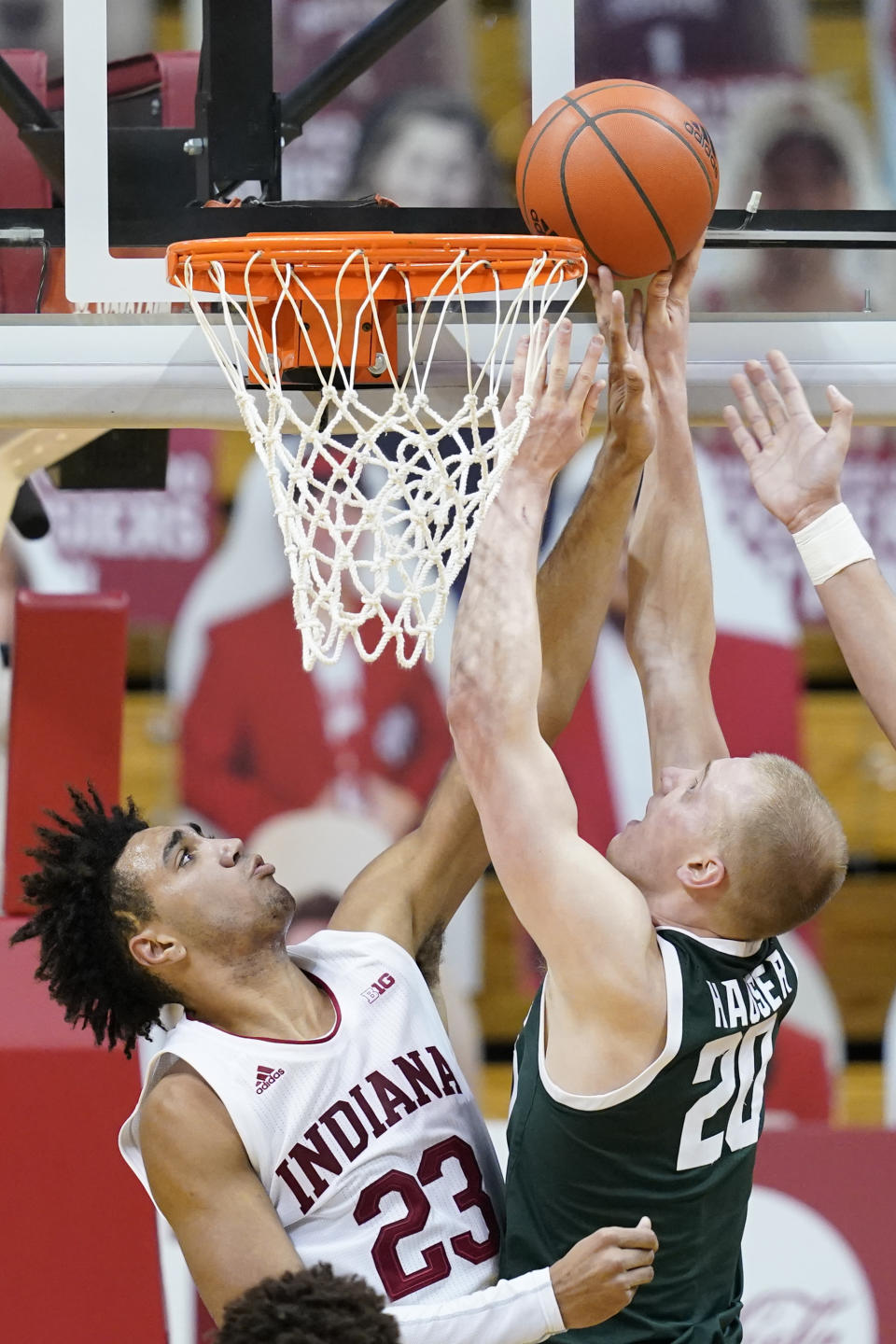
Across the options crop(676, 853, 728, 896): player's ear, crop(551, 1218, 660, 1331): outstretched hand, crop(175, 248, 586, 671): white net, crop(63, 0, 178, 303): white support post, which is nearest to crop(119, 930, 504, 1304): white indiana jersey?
crop(551, 1218, 660, 1331): outstretched hand

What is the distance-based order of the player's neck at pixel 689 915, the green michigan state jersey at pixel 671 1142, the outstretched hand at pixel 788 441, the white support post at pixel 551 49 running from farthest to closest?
the white support post at pixel 551 49, the outstretched hand at pixel 788 441, the player's neck at pixel 689 915, the green michigan state jersey at pixel 671 1142

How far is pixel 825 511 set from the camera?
258 cm

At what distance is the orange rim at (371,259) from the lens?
87.1 inches

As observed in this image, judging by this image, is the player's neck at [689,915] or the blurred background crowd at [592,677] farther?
the blurred background crowd at [592,677]

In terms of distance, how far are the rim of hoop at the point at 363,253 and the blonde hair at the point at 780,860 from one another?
2.90 feet

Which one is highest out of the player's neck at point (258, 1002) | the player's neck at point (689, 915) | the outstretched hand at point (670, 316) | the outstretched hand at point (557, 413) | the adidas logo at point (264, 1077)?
the outstretched hand at point (670, 316)

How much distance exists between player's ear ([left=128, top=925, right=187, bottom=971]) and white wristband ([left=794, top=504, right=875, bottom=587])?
4.09 feet

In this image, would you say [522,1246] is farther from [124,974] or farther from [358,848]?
[358,848]

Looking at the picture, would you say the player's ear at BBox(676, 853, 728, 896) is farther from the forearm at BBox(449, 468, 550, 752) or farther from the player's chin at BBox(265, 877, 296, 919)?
the player's chin at BBox(265, 877, 296, 919)

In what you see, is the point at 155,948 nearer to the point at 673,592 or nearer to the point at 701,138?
the point at 673,592

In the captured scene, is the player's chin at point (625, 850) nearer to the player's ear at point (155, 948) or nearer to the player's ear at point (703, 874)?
the player's ear at point (703, 874)

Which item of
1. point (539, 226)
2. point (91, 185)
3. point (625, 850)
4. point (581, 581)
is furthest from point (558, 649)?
point (91, 185)

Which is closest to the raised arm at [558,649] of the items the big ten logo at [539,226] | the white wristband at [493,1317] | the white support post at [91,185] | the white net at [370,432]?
the big ten logo at [539,226]

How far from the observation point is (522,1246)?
89.7 inches
